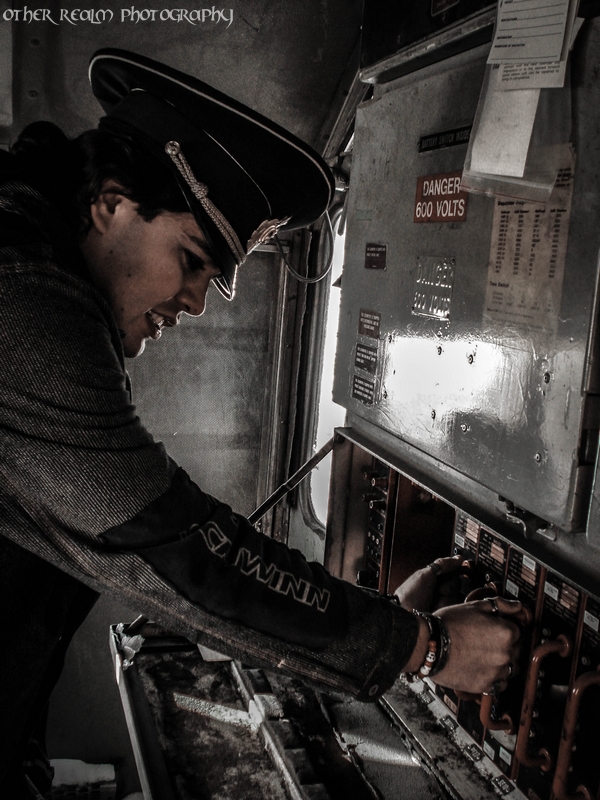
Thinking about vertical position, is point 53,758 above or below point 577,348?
below

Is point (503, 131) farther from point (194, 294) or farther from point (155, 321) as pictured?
point (155, 321)

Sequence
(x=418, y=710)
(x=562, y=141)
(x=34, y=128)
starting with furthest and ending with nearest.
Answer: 1. (x=418, y=710)
2. (x=34, y=128)
3. (x=562, y=141)

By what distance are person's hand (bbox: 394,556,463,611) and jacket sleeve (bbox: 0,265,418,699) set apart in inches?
20.6

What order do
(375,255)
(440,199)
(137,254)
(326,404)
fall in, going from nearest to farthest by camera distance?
(137,254) → (440,199) → (375,255) → (326,404)

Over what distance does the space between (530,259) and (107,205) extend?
2.62 feet

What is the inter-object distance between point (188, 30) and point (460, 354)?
8.36 ft

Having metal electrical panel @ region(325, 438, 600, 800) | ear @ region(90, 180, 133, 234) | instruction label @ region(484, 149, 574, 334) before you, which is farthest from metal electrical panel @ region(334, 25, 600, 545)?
ear @ region(90, 180, 133, 234)

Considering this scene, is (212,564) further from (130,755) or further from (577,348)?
(130,755)

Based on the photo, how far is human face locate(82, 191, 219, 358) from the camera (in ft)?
4.52

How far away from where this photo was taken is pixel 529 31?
1279 millimetres

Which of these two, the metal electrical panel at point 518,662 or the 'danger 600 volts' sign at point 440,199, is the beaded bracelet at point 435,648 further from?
the 'danger 600 volts' sign at point 440,199

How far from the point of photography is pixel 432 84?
168cm

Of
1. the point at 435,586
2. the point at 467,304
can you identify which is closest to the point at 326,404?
the point at 435,586

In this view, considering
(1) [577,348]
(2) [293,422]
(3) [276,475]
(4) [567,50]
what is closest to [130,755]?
(3) [276,475]
